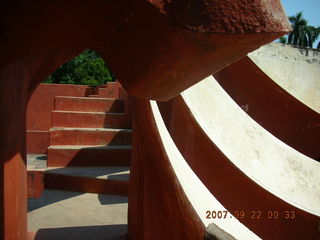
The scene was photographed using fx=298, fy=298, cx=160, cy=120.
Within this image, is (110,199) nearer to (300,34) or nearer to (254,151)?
(254,151)

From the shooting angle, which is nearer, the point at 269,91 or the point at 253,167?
the point at 253,167

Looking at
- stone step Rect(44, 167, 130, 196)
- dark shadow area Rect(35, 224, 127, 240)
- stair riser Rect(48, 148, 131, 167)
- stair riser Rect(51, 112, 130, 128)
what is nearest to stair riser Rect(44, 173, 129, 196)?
stone step Rect(44, 167, 130, 196)

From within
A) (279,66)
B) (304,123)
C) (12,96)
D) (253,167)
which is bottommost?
(253,167)

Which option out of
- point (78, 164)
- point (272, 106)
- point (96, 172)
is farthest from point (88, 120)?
point (272, 106)

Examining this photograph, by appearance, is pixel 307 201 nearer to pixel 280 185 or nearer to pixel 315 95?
pixel 280 185

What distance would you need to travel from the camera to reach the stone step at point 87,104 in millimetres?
7013

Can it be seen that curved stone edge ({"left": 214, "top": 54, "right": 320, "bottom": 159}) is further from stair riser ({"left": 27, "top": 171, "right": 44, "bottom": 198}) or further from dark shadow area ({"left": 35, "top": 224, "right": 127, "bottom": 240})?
stair riser ({"left": 27, "top": 171, "right": 44, "bottom": 198})

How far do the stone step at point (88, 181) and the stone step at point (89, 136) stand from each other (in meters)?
0.86

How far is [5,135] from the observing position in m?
1.99

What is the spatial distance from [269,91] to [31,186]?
4278 millimetres

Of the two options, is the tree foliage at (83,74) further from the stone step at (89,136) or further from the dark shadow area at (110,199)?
the dark shadow area at (110,199)

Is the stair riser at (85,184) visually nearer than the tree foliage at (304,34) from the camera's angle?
Yes

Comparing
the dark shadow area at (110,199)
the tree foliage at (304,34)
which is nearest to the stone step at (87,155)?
the dark shadow area at (110,199)

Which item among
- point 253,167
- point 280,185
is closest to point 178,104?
point 253,167
